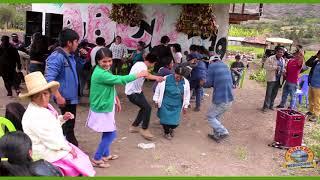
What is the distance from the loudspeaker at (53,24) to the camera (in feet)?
40.2

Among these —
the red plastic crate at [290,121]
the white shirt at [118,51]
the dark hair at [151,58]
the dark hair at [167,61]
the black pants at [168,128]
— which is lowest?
the black pants at [168,128]

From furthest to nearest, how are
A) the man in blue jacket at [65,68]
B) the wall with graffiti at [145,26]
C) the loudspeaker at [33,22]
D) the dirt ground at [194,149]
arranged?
the loudspeaker at [33,22] → the wall with graffiti at [145,26] → the dirt ground at [194,149] → the man in blue jacket at [65,68]

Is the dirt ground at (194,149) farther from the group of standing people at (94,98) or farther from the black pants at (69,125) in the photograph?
the black pants at (69,125)

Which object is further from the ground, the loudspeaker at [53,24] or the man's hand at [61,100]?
the loudspeaker at [53,24]

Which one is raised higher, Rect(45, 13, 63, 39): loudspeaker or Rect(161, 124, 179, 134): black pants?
Rect(45, 13, 63, 39): loudspeaker

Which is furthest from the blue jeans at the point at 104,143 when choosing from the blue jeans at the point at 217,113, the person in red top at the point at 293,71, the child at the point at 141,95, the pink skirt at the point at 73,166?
the person in red top at the point at 293,71

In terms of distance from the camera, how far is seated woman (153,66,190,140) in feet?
23.9

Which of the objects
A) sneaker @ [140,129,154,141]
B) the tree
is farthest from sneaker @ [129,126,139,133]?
the tree

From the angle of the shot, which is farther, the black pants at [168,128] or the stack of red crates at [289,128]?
the black pants at [168,128]

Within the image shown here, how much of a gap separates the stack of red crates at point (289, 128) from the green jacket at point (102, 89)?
341cm

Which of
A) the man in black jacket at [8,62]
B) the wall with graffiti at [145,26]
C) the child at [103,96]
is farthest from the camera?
the wall with graffiti at [145,26]

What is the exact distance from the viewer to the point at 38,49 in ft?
27.5

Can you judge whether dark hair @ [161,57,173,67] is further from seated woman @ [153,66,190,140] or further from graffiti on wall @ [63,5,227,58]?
graffiti on wall @ [63,5,227,58]

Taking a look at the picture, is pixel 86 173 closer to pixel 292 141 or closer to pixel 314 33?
pixel 292 141
